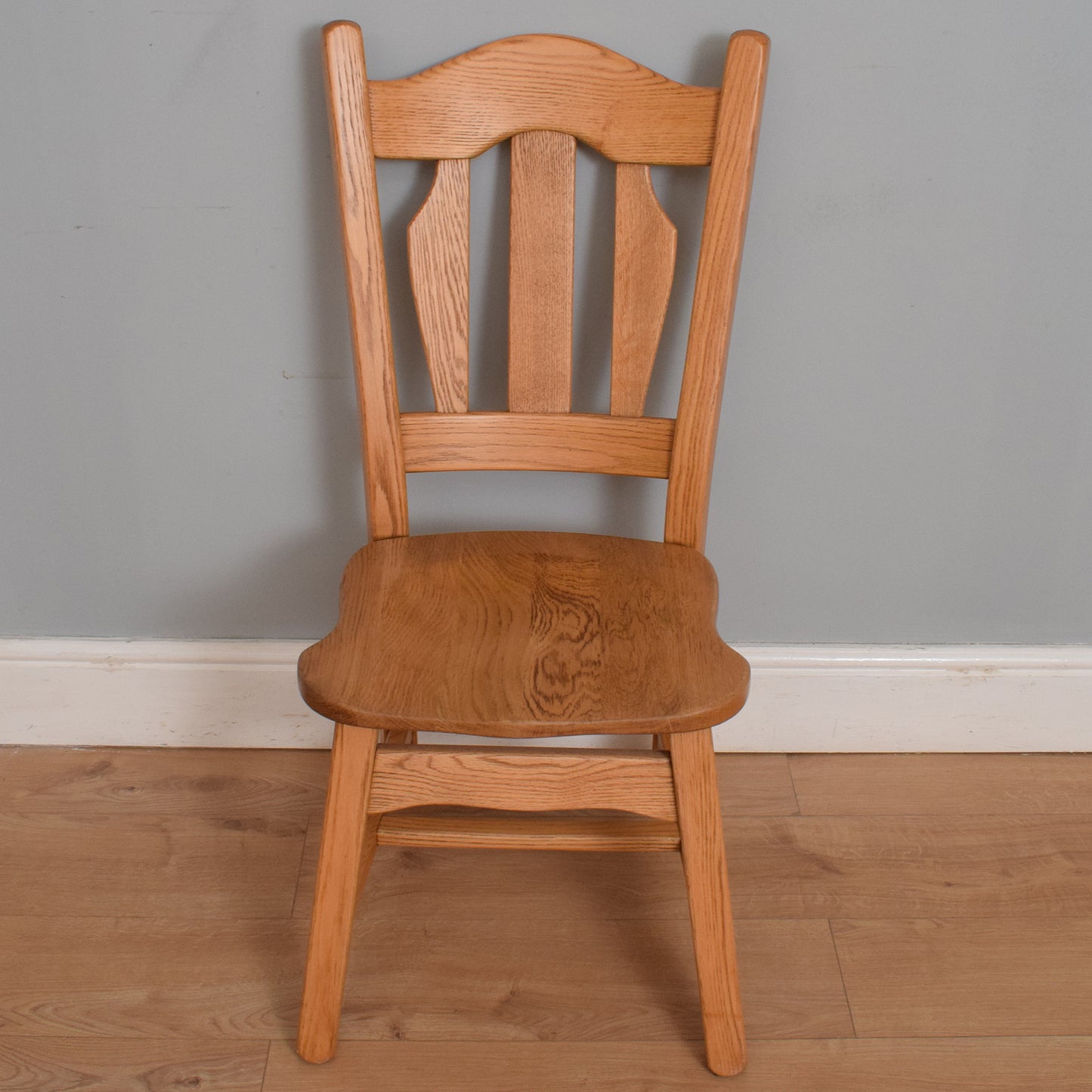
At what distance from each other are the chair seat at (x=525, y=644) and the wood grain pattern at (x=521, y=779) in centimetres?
6

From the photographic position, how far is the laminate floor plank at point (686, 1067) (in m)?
1.00

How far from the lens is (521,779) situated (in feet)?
3.10

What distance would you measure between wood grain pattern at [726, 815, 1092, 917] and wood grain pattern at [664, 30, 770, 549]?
16.4 inches

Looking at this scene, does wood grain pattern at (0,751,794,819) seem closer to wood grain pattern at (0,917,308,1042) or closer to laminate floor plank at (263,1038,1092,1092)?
wood grain pattern at (0,917,308,1042)

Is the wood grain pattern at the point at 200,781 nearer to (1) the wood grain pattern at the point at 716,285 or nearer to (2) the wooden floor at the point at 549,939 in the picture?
(2) the wooden floor at the point at 549,939

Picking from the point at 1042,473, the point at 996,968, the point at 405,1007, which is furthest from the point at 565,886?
the point at 1042,473

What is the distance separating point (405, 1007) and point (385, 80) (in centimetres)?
95

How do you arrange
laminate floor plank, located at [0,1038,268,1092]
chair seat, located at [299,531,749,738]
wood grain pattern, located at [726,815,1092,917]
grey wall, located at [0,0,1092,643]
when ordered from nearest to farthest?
chair seat, located at [299,531,749,738], laminate floor plank, located at [0,1038,268,1092], grey wall, located at [0,0,1092,643], wood grain pattern, located at [726,815,1092,917]

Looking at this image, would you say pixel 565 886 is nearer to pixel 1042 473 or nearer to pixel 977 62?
pixel 1042 473

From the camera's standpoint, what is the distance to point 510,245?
1.10 meters

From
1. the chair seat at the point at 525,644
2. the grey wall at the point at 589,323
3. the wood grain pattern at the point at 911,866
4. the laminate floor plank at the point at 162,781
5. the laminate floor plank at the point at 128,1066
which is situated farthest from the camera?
the laminate floor plank at the point at 162,781

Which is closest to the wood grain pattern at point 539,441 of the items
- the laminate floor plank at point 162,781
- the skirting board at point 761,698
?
the skirting board at point 761,698

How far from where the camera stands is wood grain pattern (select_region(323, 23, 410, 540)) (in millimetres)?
1027

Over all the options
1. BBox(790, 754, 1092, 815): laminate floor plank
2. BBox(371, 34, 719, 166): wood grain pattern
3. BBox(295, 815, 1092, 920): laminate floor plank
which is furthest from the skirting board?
BBox(371, 34, 719, 166): wood grain pattern
